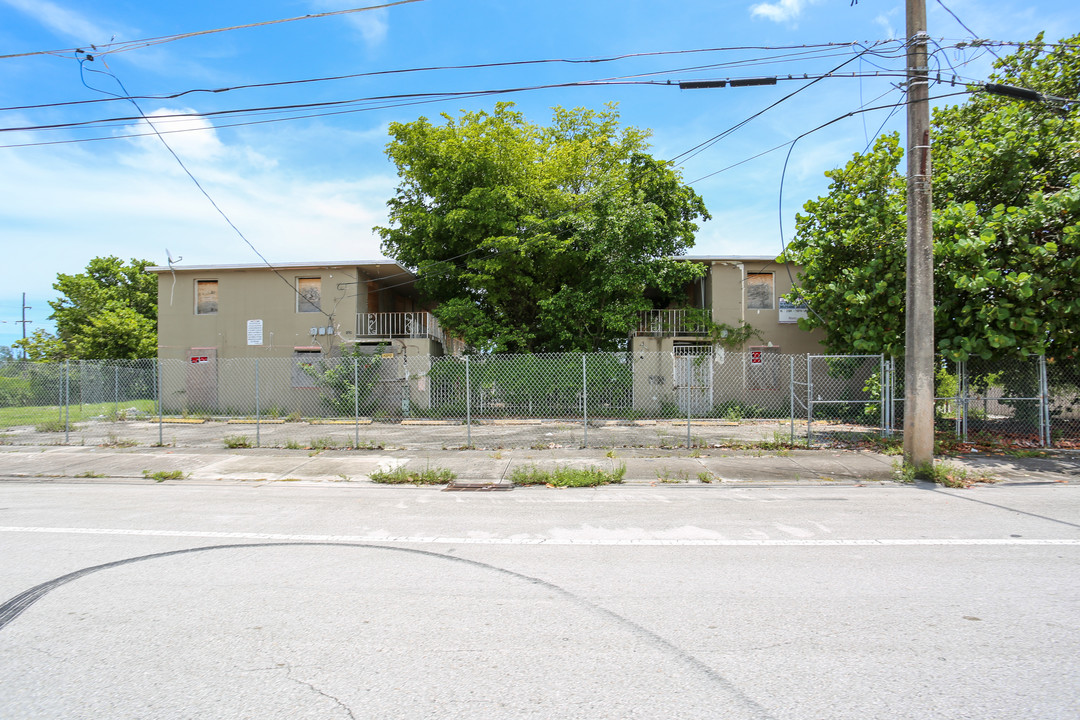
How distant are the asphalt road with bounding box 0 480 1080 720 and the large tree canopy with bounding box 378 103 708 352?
11913 mm

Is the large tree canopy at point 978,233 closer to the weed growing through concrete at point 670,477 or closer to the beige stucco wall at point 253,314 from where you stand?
the weed growing through concrete at point 670,477

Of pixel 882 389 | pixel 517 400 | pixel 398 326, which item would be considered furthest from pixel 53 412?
pixel 882 389

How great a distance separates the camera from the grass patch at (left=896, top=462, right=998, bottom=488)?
8.55 metres

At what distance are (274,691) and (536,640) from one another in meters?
1.40

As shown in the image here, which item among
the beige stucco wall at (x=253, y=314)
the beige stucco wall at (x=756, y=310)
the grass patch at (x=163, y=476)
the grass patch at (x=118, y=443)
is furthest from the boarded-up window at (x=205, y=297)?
the beige stucco wall at (x=756, y=310)

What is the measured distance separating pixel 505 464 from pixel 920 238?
7494 mm

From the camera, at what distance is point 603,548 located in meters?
5.36

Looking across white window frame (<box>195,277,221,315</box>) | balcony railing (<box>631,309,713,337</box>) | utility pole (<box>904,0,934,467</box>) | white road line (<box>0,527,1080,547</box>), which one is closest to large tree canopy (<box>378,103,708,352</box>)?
balcony railing (<box>631,309,713,337</box>)

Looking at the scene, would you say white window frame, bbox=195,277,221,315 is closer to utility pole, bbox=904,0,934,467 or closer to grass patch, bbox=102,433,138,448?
grass patch, bbox=102,433,138,448

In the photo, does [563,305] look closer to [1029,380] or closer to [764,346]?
[764,346]

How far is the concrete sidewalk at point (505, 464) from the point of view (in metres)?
9.21

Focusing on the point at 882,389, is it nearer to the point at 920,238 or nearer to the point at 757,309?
the point at 920,238

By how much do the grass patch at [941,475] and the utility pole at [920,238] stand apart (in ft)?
0.33

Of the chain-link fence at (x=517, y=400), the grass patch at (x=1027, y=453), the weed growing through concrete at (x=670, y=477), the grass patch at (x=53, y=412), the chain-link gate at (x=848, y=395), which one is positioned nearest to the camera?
the weed growing through concrete at (x=670, y=477)
